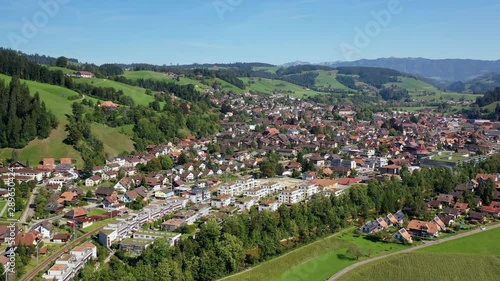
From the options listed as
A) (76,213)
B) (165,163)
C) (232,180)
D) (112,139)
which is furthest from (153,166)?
(76,213)

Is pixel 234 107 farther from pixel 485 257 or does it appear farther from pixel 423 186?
pixel 485 257

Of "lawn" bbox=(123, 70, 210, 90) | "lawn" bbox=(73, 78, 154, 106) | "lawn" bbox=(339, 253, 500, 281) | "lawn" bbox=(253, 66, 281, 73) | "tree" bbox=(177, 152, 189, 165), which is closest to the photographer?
"lawn" bbox=(339, 253, 500, 281)

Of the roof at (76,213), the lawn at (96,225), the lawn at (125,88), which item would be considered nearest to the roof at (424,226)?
the lawn at (96,225)

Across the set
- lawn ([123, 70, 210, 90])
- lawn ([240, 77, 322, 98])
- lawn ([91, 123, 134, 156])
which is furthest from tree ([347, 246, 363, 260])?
lawn ([240, 77, 322, 98])

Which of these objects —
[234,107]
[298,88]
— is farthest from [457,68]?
[234,107]

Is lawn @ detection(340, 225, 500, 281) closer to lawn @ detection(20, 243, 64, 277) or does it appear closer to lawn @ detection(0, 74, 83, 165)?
lawn @ detection(20, 243, 64, 277)

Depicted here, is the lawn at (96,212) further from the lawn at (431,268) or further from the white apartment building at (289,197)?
the lawn at (431,268)
